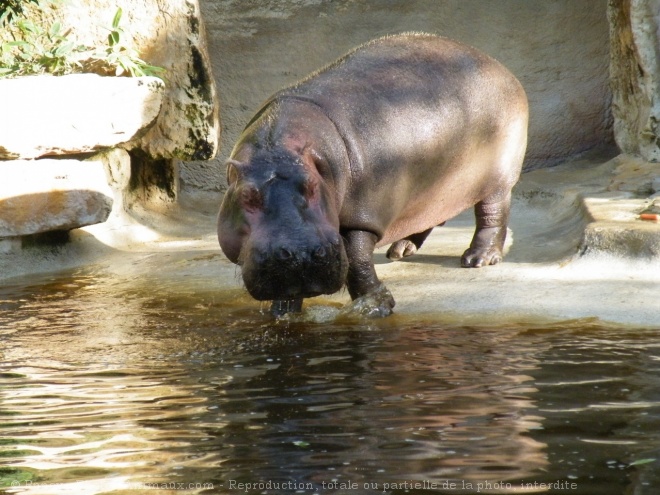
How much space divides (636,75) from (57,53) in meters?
4.66

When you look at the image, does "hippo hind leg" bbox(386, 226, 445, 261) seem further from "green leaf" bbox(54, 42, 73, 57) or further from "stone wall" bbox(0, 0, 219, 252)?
"green leaf" bbox(54, 42, 73, 57)

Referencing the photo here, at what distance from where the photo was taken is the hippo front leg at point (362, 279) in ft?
17.2

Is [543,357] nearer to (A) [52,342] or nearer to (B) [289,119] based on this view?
(B) [289,119]

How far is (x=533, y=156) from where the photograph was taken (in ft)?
32.8

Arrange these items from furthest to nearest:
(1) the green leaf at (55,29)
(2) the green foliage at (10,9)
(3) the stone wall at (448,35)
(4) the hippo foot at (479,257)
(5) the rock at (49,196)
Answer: (3) the stone wall at (448,35)
(1) the green leaf at (55,29)
(2) the green foliage at (10,9)
(5) the rock at (49,196)
(4) the hippo foot at (479,257)

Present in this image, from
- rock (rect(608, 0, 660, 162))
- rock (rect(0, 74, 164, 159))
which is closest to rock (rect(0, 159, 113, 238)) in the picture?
rock (rect(0, 74, 164, 159))

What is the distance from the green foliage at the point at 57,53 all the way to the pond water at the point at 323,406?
310cm

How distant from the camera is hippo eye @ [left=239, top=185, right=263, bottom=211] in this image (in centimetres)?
451

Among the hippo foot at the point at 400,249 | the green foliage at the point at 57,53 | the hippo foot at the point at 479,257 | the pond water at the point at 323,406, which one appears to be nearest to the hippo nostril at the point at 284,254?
the pond water at the point at 323,406

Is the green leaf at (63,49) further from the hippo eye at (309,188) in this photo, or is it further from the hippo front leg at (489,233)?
the hippo eye at (309,188)

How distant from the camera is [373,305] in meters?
5.22

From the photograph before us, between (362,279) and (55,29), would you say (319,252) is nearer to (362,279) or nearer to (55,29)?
(362,279)

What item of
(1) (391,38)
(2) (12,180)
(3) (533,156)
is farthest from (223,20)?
(1) (391,38)

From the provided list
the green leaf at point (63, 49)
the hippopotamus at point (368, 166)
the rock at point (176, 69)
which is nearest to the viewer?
the hippopotamus at point (368, 166)
